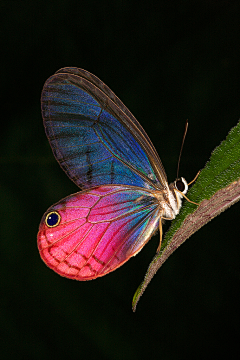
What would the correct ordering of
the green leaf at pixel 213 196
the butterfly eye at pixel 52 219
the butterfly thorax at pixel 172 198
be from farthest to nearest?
1. the butterfly eye at pixel 52 219
2. the butterfly thorax at pixel 172 198
3. the green leaf at pixel 213 196

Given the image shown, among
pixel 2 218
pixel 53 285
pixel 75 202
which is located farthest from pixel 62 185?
pixel 75 202

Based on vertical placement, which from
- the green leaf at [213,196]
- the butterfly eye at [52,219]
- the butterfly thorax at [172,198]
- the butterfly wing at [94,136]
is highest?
the butterfly wing at [94,136]

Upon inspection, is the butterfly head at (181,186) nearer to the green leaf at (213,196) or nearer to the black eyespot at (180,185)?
the black eyespot at (180,185)

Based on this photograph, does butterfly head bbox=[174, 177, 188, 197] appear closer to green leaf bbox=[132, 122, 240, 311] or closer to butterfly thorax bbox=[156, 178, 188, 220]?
butterfly thorax bbox=[156, 178, 188, 220]

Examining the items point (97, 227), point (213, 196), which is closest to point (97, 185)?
point (97, 227)

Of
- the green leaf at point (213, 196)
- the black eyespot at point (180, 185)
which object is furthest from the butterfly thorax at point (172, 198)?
the green leaf at point (213, 196)

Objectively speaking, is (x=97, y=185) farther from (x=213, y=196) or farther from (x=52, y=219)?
(x=213, y=196)
